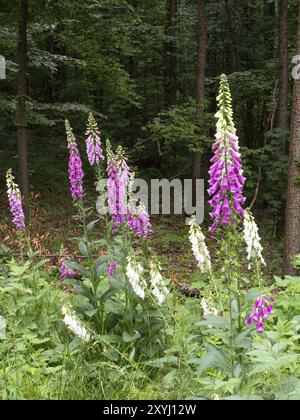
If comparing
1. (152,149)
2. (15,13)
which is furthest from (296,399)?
(152,149)

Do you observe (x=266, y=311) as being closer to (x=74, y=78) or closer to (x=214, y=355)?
(x=214, y=355)

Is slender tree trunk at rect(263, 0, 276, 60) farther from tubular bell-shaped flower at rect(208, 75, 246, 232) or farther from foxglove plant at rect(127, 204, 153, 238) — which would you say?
tubular bell-shaped flower at rect(208, 75, 246, 232)

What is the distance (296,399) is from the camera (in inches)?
108

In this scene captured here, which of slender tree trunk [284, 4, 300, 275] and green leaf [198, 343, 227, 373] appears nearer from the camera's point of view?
green leaf [198, 343, 227, 373]

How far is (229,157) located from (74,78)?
1517 cm

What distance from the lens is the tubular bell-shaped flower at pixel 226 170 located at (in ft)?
10.1

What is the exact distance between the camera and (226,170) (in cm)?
306

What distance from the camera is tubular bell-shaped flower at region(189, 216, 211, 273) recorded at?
3.86m

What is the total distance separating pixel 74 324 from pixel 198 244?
1.18 meters

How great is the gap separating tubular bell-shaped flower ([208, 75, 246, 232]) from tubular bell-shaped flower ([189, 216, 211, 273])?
28.6 inches

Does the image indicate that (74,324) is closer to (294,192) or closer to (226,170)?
(226,170)

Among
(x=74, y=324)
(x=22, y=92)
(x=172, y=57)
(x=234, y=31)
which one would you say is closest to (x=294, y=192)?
(x=22, y=92)

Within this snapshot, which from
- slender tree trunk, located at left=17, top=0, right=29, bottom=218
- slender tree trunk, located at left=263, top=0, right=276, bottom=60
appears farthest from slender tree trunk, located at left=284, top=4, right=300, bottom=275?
slender tree trunk, located at left=263, top=0, right=276, bottom=60

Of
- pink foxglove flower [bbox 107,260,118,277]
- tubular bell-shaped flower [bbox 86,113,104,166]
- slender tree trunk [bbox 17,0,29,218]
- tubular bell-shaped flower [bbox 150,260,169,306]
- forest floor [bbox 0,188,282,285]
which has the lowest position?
forest floor [bbox 0,188,282,285]
